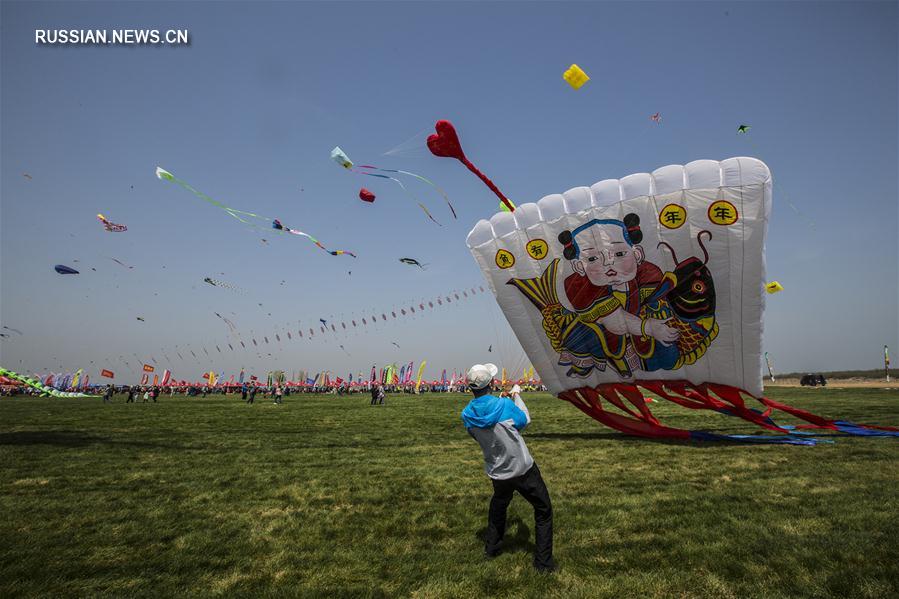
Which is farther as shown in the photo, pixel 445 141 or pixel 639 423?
pixel 639 423

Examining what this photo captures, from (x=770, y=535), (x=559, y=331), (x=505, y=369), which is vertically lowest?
(x=770, y=535)

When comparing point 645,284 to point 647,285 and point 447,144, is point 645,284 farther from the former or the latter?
point 447,144

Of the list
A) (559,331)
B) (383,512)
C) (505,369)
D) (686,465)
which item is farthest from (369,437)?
(686,465)

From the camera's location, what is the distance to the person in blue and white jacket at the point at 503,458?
4664mm

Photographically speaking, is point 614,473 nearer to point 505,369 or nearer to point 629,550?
point 629,550

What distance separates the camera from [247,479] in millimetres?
8688

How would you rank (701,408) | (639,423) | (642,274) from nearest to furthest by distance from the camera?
(642,274) → (701,408) → (639,423)

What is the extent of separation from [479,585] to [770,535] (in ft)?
11.3

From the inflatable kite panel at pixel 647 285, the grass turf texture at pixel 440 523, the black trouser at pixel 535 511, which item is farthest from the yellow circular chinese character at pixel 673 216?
the black trouser at pixel 535 511

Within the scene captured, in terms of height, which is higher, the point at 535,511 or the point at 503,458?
the point at 503,458

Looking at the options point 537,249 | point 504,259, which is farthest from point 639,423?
point 504,259

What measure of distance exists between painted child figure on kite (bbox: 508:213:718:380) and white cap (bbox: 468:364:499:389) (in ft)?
22.6

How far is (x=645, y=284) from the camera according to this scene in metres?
10.8

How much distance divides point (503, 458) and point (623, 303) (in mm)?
7513
